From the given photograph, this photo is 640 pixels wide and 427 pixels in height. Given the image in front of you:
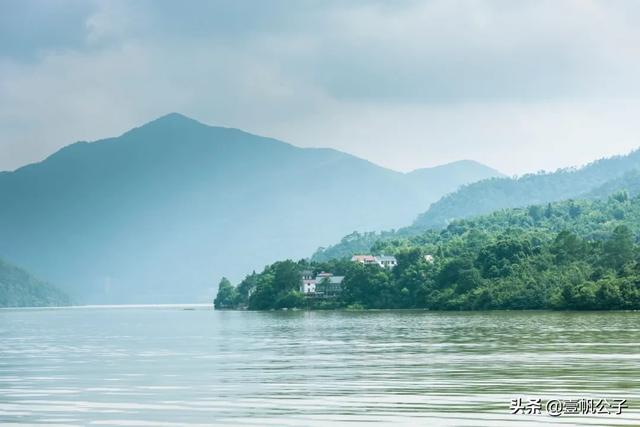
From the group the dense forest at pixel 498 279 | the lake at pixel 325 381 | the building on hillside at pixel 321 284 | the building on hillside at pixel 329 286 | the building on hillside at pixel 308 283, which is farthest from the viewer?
the building on hillside at pixel 308 283

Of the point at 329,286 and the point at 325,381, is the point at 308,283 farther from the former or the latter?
→ the point at 325,381

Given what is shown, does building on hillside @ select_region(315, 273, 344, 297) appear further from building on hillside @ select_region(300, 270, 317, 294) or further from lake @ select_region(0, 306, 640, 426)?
lake @ select_region(0, 306, 640, 426)

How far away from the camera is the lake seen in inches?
1049

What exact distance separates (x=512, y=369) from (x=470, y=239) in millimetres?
155442

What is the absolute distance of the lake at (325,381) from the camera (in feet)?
87.5

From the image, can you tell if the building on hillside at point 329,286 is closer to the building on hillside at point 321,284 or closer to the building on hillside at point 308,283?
the building on hillside at point 321,284

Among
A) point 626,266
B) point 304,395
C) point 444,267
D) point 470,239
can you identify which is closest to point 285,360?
point 304,395

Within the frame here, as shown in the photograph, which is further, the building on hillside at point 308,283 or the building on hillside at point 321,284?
the building on hillside at point 308,283

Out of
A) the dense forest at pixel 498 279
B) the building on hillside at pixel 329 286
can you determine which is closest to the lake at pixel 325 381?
the dense forest at pixel 498 279

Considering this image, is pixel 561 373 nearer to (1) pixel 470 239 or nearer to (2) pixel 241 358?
(2) pixel 241 358

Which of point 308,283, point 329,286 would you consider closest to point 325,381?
point 329,286

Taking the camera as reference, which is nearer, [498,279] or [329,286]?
[498,279]

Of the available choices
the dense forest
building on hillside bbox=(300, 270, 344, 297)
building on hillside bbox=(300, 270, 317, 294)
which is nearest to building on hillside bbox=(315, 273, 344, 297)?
building on hillside bbox=(300, 270, 344, 297)

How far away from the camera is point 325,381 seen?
116ft
